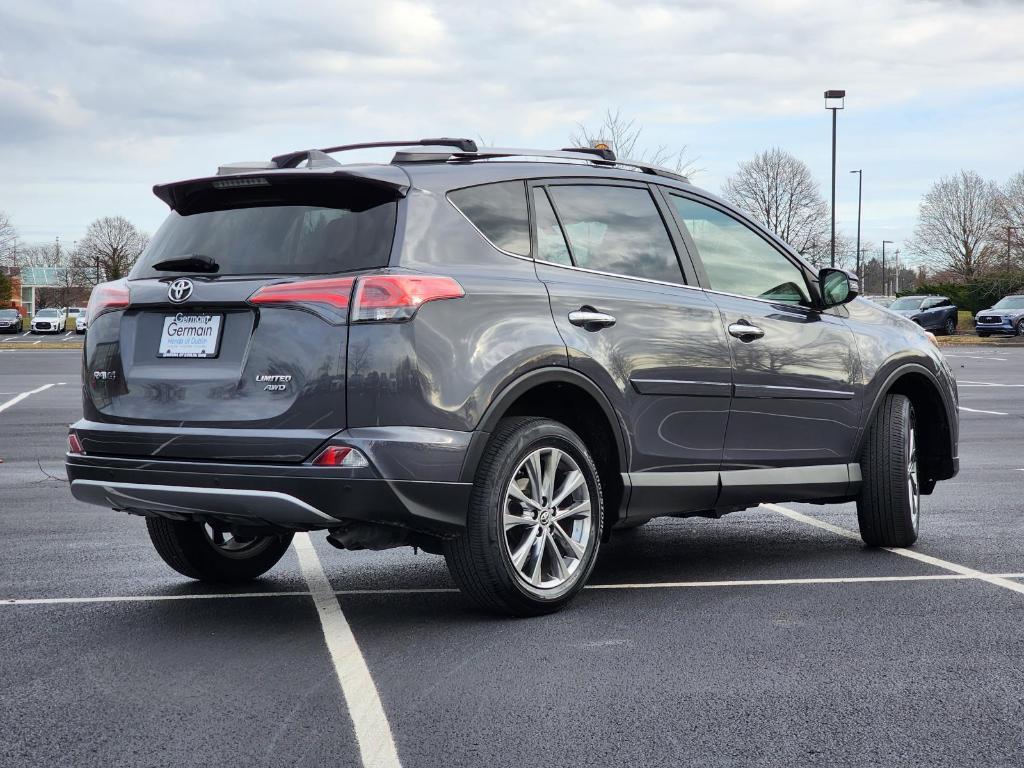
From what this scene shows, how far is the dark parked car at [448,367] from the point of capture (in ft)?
15.9

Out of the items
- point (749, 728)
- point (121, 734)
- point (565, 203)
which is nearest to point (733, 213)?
point (565, 203)

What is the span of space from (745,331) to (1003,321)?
45139 mm

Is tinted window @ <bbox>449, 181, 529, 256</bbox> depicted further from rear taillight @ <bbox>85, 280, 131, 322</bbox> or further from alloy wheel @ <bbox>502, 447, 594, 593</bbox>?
rear taillight @ <bbox>85, 280, 131, 322</bbox>

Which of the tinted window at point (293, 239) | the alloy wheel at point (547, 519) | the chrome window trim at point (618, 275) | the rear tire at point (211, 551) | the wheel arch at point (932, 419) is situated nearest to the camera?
the tinted window at point (293, 239)

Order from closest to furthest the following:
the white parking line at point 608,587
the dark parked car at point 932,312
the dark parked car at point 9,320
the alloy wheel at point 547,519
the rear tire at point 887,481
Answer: the alloy wheel at point 547,519
the white parking line at point 608,587
the rear tire at point 887,481
the dark parked car at point 932,312
the dark parked car at point 9,320

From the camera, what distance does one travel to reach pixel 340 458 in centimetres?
479

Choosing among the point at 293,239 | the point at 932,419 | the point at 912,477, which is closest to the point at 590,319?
A: the point at 293,239

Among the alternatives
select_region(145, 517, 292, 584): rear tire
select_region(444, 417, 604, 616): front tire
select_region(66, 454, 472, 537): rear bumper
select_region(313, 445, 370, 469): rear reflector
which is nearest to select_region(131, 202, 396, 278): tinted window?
select_region(313, 445, 370, 469): rear reflector

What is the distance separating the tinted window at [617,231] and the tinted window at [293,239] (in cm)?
101

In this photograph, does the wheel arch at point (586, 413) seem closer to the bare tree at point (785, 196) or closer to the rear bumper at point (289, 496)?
the rear bumper at point (289, 496)

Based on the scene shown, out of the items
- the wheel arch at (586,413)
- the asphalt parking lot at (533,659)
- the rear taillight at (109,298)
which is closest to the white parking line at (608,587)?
the asphalt parking lot at (533,659)

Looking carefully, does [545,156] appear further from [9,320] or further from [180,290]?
[9,320]

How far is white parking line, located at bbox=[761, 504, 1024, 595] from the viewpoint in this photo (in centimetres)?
613

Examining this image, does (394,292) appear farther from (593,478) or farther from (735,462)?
(735,462)
